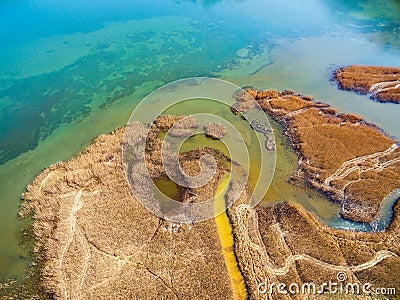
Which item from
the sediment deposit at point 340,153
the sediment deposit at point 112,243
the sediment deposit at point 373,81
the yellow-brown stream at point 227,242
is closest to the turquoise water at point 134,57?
the sediment deposit at point 373,81

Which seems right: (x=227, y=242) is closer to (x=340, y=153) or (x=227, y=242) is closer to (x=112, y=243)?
(x=112, y=243)

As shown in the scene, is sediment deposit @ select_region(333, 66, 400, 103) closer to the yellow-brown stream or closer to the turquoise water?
the turquoise water

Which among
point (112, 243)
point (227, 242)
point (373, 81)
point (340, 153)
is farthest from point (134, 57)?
point (227, 242)

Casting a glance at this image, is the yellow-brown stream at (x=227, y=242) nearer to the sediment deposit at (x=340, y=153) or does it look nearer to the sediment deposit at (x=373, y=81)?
the sediment deposit at (x=340, y=153)

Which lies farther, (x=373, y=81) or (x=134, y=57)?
(x=134, y=57)

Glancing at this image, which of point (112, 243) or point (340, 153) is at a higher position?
point (112, 243)

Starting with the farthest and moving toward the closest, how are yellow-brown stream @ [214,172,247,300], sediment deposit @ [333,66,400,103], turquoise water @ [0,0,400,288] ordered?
sediment deposit @ [333,66,400,103] → turquoise water @ [0,0,400,288] → yellow-brown stream @ [214,172,247,300]

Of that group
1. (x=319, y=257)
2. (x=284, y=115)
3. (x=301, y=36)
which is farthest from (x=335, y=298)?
(x=301, y=36)

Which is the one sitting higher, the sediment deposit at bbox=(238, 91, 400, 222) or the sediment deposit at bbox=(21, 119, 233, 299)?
the sediment deposit at bbox=(21, 119, 233, 299)

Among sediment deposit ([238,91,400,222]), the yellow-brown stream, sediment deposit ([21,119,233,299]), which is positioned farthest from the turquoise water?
the yellow-brown stream
